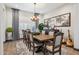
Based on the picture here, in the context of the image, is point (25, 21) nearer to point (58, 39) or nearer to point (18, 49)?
point (18, 49)

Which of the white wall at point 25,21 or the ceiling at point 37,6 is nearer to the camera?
the ceiling at point 37,6

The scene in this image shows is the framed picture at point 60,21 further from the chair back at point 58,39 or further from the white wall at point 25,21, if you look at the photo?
the white wall at point 25,21

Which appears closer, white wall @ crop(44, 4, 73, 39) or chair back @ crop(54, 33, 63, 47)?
white wall @ crop(44, 4, 73, 39)

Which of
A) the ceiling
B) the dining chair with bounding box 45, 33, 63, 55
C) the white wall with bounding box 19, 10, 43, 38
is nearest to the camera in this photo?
the ceiling

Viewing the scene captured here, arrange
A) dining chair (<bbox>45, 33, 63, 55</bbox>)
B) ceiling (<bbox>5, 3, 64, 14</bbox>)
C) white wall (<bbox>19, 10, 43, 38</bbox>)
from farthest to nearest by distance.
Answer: dining chair (<bbox>45, 33, 63, 55</bbox>) < white wall (<bbox>19, 10, 43, 38</bbox>) < ceiling (<bbox>5, 3, 64, 14</bbox>)

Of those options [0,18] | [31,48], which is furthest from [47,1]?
[31,48]

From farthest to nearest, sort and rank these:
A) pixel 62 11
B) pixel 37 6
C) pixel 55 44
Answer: pixel 55 44, pixel 62 11, pixel 37 6

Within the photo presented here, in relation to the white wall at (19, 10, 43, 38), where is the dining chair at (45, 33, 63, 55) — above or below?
below

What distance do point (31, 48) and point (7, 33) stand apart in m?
0.57

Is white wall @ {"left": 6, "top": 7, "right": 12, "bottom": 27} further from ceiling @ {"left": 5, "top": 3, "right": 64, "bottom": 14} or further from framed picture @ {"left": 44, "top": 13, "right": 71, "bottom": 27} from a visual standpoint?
framed picture @ {"left": 44, "top": 13, "right": 71, "bottom": 27}

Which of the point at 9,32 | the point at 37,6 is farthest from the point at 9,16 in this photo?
the point at 37,6

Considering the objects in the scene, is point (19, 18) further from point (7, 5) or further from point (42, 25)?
point (42, 25)

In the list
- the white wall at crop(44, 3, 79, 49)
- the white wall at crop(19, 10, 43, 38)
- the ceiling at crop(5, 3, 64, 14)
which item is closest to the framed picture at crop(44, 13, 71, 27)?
the white wall at crop(44, 3, 79, 49)

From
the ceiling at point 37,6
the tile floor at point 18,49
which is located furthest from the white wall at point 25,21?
the tile floor at point 18,49
